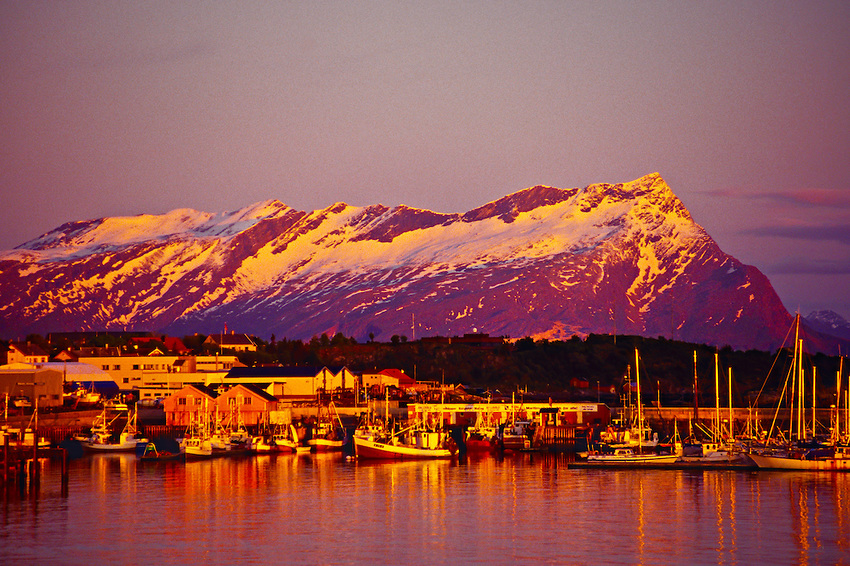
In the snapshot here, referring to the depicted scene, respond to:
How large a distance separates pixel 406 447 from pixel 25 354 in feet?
317

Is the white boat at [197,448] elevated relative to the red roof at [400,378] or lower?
lower

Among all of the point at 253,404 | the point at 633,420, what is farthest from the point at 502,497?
the point at 253,404

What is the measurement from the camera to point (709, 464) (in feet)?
296

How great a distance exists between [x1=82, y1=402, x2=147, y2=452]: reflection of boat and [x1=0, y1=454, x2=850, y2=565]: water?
58.8 feet

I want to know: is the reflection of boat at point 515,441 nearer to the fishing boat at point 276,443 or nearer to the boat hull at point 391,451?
the boat hull at point 391,451

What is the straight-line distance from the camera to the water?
167 ft

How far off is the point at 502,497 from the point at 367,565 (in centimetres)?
2464

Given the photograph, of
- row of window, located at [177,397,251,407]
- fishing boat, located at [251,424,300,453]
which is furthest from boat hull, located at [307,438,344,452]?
row of window, located at [177,397,251,407]

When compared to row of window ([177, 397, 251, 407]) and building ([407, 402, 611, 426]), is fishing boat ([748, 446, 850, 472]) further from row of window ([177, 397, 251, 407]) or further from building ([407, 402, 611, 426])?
row of window ([177, 397, 251, 407])

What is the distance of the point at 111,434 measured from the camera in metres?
114

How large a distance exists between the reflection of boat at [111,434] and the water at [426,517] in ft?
58.8

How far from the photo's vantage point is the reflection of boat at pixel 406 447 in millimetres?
102438

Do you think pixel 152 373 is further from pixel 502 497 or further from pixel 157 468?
pixel 502 497

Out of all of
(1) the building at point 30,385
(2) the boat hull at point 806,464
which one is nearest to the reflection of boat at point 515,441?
(2) the boat hull at point 806,464
